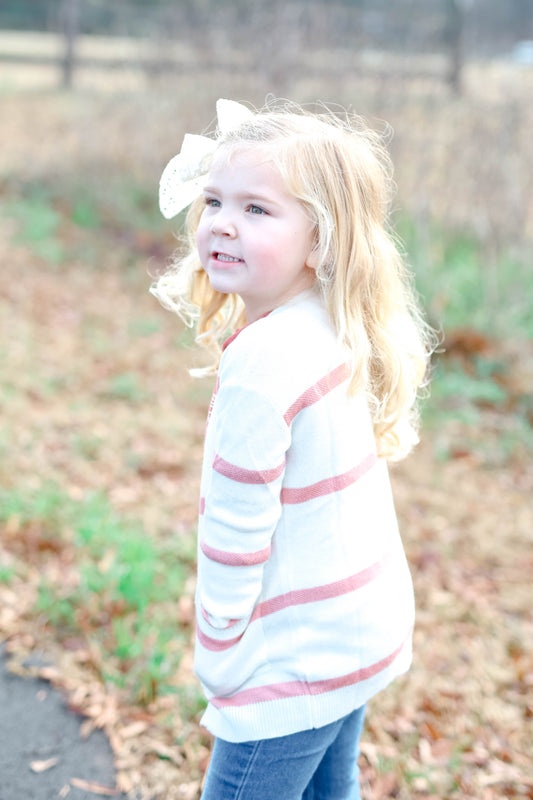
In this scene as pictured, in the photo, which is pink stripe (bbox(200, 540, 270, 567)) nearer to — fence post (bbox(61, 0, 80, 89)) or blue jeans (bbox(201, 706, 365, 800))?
blue jeans (bbox(201, 706, 365, 800))

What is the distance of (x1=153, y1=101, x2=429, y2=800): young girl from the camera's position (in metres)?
1.27

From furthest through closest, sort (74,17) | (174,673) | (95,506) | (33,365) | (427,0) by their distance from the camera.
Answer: (74,17) < (427,0) < (33,365) < (95,506) < (174,673)

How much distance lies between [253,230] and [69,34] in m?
12.2

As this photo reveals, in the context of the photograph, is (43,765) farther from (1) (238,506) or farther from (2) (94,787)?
(1) (238,506)

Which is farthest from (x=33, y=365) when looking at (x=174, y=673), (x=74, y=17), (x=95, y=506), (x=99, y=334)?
(x=74, y=17)

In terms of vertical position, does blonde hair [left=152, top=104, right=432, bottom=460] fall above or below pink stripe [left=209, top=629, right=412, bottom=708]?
above

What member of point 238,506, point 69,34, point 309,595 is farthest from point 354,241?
point 69,34

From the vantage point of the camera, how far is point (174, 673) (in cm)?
261

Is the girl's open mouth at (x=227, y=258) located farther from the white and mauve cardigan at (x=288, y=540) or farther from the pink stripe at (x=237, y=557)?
the pink stripe at (x=237, y=557)

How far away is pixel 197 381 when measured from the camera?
5352 mm

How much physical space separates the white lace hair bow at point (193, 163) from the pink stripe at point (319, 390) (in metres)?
0.47

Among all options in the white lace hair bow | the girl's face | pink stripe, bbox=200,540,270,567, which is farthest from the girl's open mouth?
pink stripe, bbox=200,540,270,567

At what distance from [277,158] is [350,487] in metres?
0.57

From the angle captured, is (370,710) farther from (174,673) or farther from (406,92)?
(406,92)
